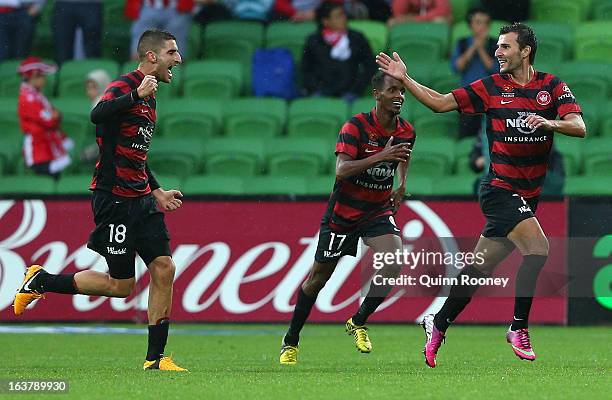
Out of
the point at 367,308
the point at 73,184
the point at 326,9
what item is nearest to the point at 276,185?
the point at 73,184

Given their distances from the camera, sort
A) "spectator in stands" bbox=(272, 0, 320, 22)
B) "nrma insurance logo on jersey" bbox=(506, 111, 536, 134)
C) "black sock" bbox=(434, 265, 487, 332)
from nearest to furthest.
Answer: "nrma insurance logo on jersey" bbox=(506, 111, 536, 134)
"black sock" bbox=(434, 265, 487, 332)
"spectator in stands" bbox=(272, 0, 320, 22)

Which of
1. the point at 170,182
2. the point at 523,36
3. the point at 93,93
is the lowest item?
the point at 170,182

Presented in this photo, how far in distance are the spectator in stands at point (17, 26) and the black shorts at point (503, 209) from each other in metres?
9.81

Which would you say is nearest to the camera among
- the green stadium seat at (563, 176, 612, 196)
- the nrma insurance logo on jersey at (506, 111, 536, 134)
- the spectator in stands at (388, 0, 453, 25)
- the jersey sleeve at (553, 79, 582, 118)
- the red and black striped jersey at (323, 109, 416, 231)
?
the jersey sleeve at (553, 79, 582, 118)

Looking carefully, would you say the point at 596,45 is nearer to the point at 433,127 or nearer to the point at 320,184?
the point at 433,127

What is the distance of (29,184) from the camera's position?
16.2 metres

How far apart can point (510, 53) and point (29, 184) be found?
819cm

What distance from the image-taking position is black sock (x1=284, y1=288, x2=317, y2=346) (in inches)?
395

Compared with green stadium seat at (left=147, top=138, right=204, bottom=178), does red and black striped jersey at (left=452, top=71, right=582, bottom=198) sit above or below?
above

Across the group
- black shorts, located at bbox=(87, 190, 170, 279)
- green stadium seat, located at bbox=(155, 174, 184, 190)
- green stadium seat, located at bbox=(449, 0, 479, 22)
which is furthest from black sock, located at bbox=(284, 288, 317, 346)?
green stadium seat, located at bbox=(449, 0, 479, 22)

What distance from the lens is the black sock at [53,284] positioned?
9570 mm

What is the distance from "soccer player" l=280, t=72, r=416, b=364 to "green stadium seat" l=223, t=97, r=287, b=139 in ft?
22.8

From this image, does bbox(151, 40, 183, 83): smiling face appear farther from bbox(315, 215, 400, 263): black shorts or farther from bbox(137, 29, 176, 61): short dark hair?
bbox(315, 215, 400, 263): black shorts

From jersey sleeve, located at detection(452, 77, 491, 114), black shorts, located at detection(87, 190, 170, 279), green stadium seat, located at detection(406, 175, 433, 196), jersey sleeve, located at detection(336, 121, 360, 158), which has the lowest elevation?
green stadium seat, located at detection(406, 175, 433, 196)
